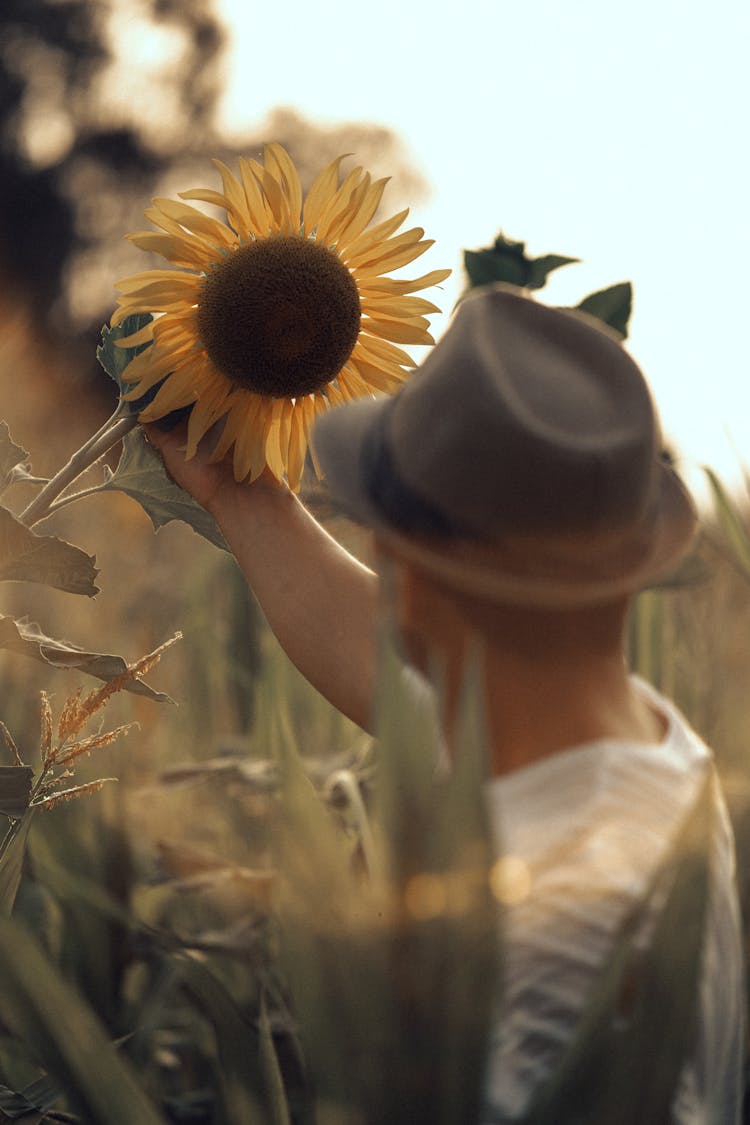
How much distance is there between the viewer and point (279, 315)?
0.90 m

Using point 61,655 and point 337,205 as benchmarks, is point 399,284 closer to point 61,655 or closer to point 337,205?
point 337,205

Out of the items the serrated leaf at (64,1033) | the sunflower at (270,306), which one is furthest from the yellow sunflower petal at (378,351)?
the serrated leaf at (64,1033)

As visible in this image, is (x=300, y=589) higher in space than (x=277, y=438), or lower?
lower

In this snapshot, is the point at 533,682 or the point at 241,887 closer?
the point at 533,682

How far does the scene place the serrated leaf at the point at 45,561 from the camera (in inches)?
31.1

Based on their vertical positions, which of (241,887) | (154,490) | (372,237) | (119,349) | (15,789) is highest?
(372,237)

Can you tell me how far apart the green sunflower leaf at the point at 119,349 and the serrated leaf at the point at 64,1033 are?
0.46m

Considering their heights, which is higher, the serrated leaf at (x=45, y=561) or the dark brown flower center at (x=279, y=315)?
the dark brown flower center at (x=279, y=315)

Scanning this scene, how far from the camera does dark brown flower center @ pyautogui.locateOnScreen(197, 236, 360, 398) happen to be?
35.2 inches

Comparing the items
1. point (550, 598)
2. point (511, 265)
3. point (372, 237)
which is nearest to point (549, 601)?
point (550, 598)

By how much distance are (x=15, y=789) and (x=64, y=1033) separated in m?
0.26

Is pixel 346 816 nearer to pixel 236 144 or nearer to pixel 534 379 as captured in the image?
pixel 534 379

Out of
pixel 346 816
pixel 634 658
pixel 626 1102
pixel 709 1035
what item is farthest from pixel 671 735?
pixel 634 658

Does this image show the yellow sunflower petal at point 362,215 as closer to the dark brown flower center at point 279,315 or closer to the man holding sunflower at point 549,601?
the dark brown flower center at point 279,315
